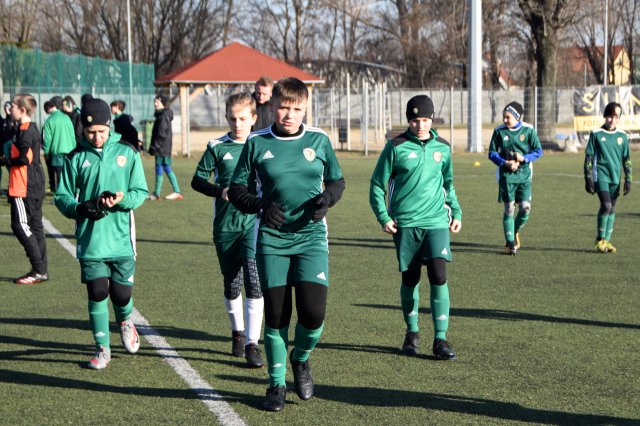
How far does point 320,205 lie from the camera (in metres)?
5.56

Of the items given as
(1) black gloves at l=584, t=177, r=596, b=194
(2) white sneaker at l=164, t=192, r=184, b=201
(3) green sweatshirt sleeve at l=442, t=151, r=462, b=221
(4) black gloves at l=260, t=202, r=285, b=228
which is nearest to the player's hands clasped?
(4) black gloves at l=260, t=202, r=285, b=228

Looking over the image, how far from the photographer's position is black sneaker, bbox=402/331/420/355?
23.5ft

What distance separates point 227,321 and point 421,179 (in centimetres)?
231

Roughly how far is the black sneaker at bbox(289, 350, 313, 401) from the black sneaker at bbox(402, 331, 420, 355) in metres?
1.44

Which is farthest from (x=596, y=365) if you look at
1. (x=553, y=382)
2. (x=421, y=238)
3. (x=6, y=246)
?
(x=6, y=246)

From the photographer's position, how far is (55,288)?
1005 cm

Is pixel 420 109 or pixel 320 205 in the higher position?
pixel 420 109

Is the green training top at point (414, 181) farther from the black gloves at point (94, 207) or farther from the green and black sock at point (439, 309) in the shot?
the black gloves at point (94, 207)

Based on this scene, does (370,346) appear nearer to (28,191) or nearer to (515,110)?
(28,191)

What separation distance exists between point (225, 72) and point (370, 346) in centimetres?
2861

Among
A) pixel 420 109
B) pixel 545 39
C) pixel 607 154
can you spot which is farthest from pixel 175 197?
pixel 545 39

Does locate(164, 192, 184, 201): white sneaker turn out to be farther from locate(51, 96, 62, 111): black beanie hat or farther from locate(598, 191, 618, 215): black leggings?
locate(598, 191, 618, 215): black leggings

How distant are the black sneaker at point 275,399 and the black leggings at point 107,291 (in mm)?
1553

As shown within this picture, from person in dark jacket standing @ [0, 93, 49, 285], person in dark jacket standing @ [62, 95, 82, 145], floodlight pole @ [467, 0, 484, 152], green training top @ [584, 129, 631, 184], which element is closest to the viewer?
person in dark jacket standing @ [0, 93, 49, 285]
